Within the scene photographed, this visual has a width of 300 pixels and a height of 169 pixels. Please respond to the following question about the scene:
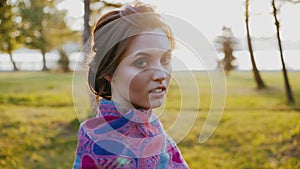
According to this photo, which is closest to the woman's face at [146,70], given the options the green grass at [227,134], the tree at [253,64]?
the green grass at [227,134]

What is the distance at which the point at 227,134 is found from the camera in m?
4.42

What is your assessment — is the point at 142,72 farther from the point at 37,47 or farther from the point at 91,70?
the point at 37,47

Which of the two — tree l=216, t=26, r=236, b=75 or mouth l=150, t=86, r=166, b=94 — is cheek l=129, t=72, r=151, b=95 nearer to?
mouth l=150, t=86, r=166, b=94

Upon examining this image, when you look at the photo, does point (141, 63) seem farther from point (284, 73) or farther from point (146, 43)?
point (284, 73)

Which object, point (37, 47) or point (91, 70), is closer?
point (91, 70)

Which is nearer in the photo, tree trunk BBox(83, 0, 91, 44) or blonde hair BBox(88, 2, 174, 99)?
blonde hair BBox(88, 2, 174, 99)

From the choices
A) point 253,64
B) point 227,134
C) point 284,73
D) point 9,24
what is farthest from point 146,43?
point 9,24

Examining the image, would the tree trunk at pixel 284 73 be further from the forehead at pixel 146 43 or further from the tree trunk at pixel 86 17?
the forehead at pixel 146 43

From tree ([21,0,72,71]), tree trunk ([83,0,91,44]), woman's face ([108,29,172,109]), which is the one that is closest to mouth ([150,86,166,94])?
woman's face ([108,29,172,109])

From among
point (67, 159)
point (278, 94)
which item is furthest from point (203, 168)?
point (278, 94)

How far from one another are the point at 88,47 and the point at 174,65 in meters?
0.23

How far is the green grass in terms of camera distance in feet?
12.9

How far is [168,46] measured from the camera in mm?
1065

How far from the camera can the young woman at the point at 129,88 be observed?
1035 millimetres
